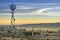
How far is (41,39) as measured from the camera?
2762 centimetres

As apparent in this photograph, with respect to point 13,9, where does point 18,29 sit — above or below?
below

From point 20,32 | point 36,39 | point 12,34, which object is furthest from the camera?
point 20,32

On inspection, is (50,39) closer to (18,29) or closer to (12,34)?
(12,34)

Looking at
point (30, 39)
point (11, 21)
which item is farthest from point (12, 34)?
point (30, 39)

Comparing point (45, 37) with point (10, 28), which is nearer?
point (45, 37)

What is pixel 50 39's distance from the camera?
27406 millimetres

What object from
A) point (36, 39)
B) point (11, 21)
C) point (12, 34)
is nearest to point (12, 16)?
point (11, 21)

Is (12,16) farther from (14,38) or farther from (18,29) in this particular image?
(14,38)

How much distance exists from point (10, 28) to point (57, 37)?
8726 millimetres

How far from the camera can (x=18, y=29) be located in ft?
116

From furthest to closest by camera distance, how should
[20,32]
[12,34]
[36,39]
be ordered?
[20,32], [12,34], [36,39]

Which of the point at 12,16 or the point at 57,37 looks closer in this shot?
the point at 57,37

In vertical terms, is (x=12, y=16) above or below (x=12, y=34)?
above

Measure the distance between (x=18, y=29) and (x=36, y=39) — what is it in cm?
850
